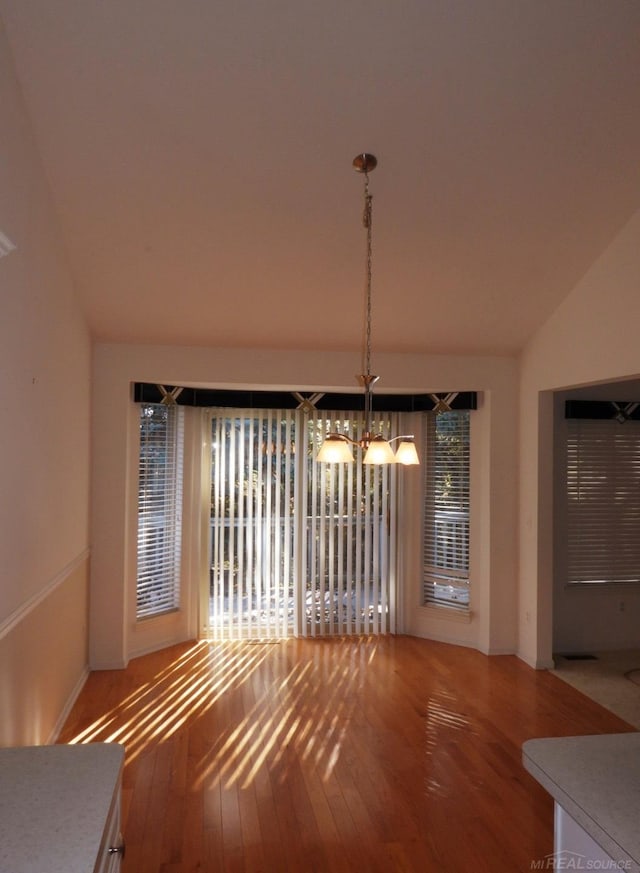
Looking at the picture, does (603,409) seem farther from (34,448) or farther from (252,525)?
(34,448)

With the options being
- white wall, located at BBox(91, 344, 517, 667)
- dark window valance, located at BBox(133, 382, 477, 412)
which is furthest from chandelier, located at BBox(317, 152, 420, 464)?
dark window valance, located at BBox(133, 382, 477, 412)

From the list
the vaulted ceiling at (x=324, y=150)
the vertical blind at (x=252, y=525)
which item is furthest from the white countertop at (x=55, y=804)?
the vertical blind at (x=252, y=525)

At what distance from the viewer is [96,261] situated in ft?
13.3

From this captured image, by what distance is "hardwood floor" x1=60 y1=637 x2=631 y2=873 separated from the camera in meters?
2.82

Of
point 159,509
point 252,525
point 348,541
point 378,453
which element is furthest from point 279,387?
point 378,453

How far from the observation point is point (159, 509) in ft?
17.9

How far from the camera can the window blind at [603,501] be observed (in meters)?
5.71

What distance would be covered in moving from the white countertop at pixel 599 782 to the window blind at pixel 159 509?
408 cm

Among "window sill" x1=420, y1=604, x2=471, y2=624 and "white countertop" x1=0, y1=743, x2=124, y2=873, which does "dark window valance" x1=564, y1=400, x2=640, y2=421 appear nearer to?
"window sill" x1=420, y1=604, x2=471, y2=624

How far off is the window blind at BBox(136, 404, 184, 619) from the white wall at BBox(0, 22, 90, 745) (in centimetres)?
87

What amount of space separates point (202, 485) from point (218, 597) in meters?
1.06

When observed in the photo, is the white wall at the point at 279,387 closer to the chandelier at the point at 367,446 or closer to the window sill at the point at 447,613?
the window sill at the point at 447,613

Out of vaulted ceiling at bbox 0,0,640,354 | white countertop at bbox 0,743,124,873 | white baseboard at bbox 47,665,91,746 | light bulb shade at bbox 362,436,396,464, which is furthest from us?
white baseboard at bbox 47,665,91,746

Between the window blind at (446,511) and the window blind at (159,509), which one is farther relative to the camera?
the window blind at (446,511)
